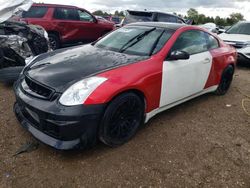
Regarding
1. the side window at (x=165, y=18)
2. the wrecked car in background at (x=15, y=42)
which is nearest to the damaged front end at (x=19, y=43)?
the wrecked car in background at (x=15, y=42)

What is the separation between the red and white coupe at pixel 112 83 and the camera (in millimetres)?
2447

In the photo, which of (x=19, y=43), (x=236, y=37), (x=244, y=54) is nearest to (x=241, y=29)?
(x=236, y=37)

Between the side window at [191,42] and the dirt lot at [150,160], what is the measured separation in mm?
1106

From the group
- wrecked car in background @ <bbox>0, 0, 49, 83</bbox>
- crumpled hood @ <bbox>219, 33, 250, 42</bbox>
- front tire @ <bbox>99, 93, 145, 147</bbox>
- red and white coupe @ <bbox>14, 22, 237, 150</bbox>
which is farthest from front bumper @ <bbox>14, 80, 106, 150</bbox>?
crumpled hood @ <bbox>219, 33, 250, 42</bbox>

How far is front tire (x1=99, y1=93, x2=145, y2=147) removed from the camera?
2.62 m

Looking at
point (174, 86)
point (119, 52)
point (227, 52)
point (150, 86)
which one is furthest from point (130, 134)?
point (227, 52)

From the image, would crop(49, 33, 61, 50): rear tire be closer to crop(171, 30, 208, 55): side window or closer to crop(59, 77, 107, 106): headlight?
crop(171, 30, 208, 55): side window

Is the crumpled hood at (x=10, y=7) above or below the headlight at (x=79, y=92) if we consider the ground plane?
above

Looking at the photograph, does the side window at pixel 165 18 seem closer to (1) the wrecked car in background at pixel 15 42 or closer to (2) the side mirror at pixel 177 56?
(1) the wrecked car in background at pixel 15 42

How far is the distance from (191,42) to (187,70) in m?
0.59

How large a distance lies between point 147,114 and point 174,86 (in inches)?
23.5

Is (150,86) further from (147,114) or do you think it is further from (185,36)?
(185,36)

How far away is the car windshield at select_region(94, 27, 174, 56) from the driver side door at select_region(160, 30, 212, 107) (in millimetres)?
221

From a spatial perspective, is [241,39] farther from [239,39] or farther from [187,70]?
[187,70]
